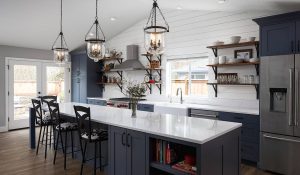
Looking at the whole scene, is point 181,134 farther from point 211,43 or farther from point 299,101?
point 211,43

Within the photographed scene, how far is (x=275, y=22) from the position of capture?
3.36 metres

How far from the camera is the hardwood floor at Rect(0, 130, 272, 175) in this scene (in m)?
3.50

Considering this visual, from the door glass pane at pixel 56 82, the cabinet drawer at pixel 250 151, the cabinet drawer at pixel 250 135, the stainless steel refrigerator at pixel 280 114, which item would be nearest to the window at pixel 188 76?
the cabinet drawer at pixel 250 135

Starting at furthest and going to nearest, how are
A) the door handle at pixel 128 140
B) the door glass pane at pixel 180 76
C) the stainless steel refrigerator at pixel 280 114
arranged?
the door glass pane at pixel 180 76
the stainless steel refrigerator at pixel 280 114
the door handle at pixel 128 140

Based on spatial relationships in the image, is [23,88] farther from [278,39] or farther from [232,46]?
[278,39]

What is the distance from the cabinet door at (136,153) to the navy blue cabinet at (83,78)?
4764 mm

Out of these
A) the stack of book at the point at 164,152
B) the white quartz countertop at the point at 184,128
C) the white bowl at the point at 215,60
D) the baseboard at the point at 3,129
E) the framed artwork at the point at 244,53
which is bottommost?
the baseboard at the point at 3,129

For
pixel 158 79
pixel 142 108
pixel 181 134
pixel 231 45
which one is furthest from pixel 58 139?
pixel 231 45

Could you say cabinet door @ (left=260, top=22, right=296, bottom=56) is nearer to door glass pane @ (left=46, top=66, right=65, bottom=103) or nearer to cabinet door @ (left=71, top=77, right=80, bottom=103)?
cabinet door @ (left=71, top=77, right=80, bottom=103)

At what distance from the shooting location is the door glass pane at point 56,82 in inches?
278

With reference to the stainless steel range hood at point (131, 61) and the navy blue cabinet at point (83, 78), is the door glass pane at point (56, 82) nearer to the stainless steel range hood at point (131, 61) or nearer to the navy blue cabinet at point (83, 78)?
the navy blue cabinet at point (83, 78)

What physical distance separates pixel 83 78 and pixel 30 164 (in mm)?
3638

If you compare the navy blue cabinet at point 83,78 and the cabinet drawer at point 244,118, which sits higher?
the navy blue cabinet at point 83,78

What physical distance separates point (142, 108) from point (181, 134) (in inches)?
131
